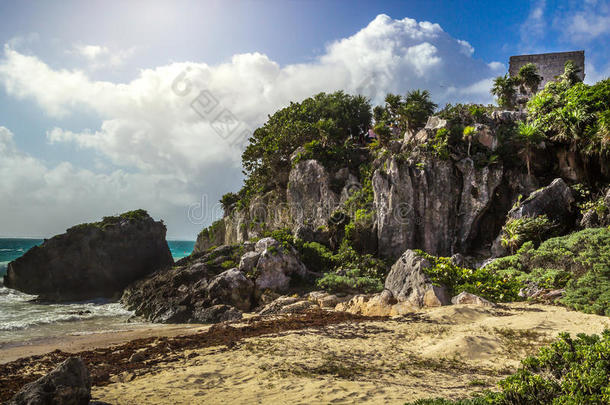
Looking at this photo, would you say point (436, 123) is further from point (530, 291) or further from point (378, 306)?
point (378, 306)

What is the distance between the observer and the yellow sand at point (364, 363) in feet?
18.7

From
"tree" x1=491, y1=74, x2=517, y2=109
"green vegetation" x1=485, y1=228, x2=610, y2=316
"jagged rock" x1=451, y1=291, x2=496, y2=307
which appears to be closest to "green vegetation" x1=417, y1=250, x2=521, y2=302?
"green vegetation" x1=485, y1=228, x2=610, y2=316

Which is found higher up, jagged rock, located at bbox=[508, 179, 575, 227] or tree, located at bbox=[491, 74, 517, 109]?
tree, located at bbox=[491, 74, 517, 109]

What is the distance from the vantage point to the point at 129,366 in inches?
310

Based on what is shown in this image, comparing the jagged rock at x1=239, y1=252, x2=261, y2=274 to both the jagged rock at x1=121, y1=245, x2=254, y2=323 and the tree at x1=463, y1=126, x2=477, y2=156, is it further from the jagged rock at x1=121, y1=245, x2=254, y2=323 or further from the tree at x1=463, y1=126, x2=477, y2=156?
the tree at x1=463, y1=126, x2=477, y2=156

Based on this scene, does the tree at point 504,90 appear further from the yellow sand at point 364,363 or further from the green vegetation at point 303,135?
the yellow sand at point 364,363

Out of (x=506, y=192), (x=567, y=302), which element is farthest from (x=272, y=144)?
(x=567, y=302)

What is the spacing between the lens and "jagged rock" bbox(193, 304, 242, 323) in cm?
1580

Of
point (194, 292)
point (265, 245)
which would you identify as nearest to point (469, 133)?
point (265, 245)

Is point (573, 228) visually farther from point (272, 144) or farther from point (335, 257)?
point (272, 144)

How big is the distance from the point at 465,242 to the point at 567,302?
38.5ft

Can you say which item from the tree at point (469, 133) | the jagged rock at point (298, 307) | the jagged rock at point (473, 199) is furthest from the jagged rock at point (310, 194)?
the jagged rock at point (298, 307)

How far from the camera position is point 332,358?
24.8 ft

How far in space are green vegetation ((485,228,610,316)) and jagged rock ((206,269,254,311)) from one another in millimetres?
12244
